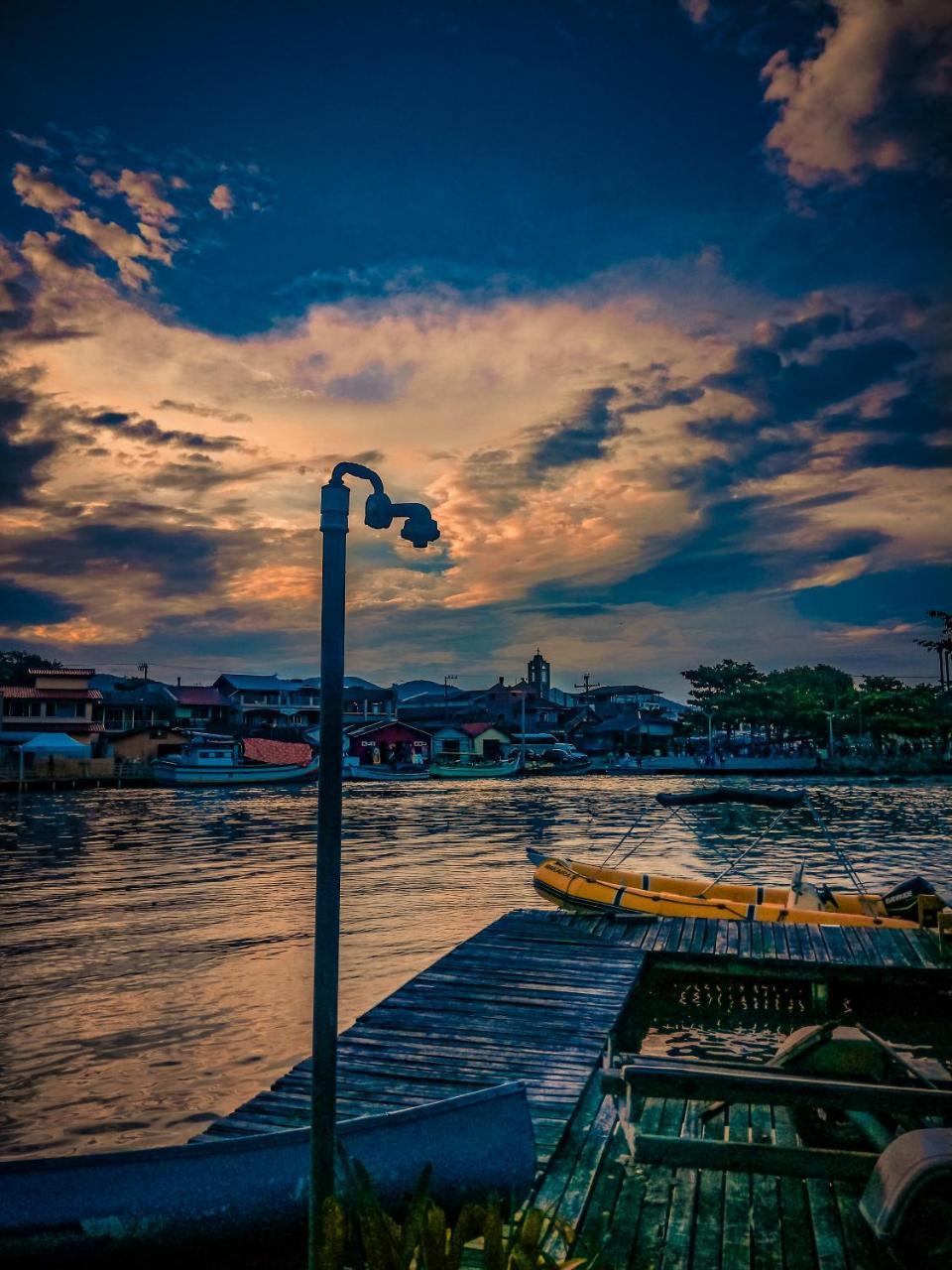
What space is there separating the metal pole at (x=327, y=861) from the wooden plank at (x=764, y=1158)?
6.87 feet

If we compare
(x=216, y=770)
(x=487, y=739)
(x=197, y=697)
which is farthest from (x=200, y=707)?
(x=487, y=739)

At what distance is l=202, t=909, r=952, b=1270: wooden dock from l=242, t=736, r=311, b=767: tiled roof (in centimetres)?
6192

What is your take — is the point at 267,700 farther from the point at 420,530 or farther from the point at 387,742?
the point at 420,530

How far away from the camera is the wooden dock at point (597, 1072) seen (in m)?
5.17

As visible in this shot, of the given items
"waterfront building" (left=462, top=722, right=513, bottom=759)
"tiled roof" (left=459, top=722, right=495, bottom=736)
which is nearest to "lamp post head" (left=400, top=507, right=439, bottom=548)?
"waterfront building" (left=462, top=722, right=513, bottom=759)

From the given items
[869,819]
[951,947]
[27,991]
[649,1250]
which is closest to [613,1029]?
[649,1250]

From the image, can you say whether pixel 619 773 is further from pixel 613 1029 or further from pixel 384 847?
pixel 613 1029

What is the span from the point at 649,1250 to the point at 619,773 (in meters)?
74.6

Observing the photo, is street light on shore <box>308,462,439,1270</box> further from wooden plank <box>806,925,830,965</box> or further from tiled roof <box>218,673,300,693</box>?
tiled roof <box>218,673,300,693</box>

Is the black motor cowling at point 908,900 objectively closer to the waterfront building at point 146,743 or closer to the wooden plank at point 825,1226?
the wooden plank at point 825,1226

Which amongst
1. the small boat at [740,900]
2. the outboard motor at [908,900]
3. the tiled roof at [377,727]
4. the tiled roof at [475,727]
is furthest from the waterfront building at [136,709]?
the outboard motor at [908,900]

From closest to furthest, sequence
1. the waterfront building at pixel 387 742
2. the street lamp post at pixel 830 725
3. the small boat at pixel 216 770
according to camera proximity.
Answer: the small boat at pixel 216 770
the street lamp post at pixel 830 725
the waterfront building at pixel 387 742

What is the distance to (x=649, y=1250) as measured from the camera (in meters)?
5.00

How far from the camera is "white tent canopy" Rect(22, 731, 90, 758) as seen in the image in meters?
60.1
